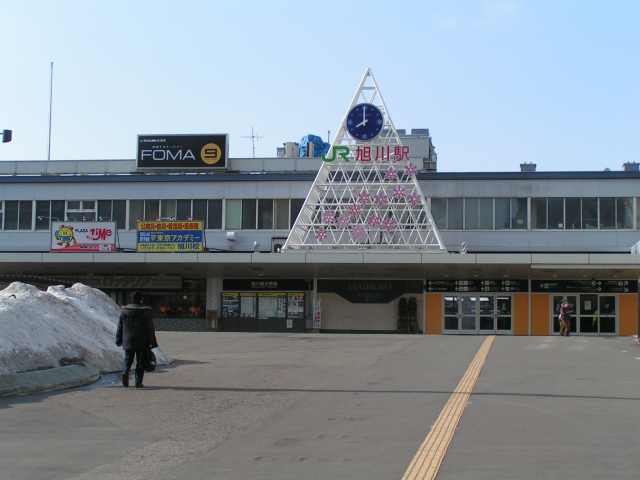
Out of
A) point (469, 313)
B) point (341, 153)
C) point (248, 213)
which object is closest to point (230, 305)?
point (248, 213)

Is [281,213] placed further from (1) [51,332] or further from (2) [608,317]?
(1) [51,332]

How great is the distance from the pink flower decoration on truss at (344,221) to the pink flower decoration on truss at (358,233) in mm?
430

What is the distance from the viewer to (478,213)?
46594 millimetres

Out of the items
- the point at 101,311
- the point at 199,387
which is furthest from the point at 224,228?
the point at 199,387

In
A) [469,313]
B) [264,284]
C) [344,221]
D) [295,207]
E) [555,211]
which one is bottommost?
[469,313]

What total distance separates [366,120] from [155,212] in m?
13.5

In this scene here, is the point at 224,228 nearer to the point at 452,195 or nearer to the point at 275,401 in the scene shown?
the point at 452,195

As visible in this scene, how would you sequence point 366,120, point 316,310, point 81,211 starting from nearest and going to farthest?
1. point 366,120
2. point 316,310
3. point 81,211

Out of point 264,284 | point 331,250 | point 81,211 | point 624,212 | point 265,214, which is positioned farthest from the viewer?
point 81,211

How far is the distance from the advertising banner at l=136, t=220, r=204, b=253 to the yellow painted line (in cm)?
2936

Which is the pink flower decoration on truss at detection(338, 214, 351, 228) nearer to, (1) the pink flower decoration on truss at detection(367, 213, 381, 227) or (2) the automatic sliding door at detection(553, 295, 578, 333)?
(1) the pink flower decoration on truss at detection(367, 213, 381, 227)

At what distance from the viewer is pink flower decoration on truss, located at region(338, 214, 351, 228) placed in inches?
1678

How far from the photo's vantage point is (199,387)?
48.1 feet

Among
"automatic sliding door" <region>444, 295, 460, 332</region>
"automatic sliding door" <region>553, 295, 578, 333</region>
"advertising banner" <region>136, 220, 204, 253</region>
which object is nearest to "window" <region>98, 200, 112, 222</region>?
"advertising banner" <region>136, 220, 204, 253</region>
